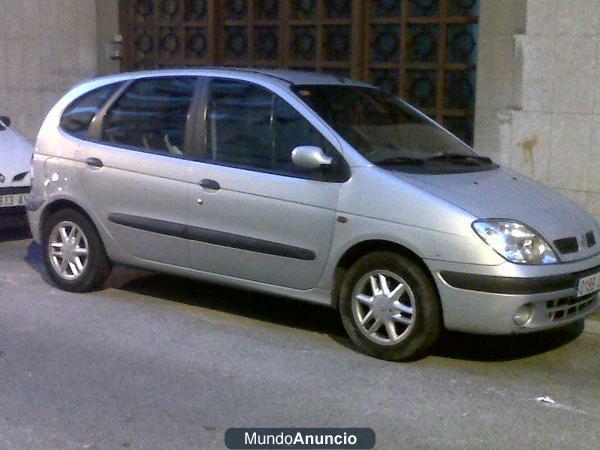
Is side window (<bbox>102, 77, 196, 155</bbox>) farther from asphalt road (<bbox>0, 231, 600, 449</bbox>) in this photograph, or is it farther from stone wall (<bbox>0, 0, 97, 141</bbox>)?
stone wall (<bbox>0, 0, 97, 141</bbox>)

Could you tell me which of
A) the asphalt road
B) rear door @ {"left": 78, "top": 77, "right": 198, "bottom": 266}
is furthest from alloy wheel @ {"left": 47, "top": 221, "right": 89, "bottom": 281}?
rear door @ {"left": 78, "top": 77, "right": 198, "bottom": 266}

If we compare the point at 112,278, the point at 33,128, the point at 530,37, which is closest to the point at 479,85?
the point at 530,37

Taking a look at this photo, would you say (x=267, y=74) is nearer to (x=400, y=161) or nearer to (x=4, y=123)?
(x=400, y=161)

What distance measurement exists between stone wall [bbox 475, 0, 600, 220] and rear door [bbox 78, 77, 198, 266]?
4.02m

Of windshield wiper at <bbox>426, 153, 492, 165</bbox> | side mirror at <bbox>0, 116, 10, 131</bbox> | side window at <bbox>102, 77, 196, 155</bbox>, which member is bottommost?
side mirror at <bbox>0, 116, 10, 131</bbox>

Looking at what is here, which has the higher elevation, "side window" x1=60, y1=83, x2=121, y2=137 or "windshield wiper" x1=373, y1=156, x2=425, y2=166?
"side window" x1=60, y1=83, x2=121, y2=137

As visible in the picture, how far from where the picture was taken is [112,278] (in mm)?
8781

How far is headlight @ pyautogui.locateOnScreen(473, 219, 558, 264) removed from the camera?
603 centimetres

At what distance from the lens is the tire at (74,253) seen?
25.7 feet

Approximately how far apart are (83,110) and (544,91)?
4.45m

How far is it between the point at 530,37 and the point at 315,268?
4.56 meters

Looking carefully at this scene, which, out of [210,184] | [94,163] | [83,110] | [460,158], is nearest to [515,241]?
[460,158]

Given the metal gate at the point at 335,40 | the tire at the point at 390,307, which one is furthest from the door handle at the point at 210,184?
the metal gate at the point at 335,40

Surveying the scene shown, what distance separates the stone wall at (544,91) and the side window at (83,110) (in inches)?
163
